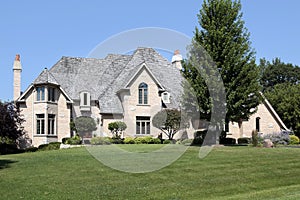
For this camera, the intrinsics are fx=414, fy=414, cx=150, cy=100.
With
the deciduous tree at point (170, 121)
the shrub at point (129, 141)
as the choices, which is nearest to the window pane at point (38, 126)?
the shrub at point (129, 141)

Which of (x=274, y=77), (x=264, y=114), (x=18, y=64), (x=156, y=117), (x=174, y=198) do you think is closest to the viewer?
(x=174, y=198)

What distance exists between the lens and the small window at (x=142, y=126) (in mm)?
39625

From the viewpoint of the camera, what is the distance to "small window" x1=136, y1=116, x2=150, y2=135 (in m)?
39.6

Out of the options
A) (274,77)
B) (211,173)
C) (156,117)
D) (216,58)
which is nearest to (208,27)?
(216,58)

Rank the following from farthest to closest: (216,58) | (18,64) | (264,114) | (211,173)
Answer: (264,114)
(18,64)
(216,58)
(211,173)

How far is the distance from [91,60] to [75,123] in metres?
9.55

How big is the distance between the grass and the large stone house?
1887 centimetres

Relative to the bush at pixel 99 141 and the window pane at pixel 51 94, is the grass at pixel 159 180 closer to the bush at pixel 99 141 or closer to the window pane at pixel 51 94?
the bush at pixel 99 141

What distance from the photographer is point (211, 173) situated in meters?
17.1

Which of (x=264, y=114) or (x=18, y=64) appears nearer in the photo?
(x=18, y=64)

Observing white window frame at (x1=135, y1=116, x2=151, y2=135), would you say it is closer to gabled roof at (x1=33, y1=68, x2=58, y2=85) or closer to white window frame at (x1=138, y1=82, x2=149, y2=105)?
white window frame at (x1=138, y1=82, x2=149, y2=105)

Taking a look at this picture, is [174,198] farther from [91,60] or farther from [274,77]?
[274,77]

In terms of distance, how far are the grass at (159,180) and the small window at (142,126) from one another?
752 inches

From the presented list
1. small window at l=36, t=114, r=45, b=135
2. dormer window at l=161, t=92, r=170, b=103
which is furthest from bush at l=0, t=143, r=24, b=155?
dormer window at l=161, t=92, r=170, b=103
